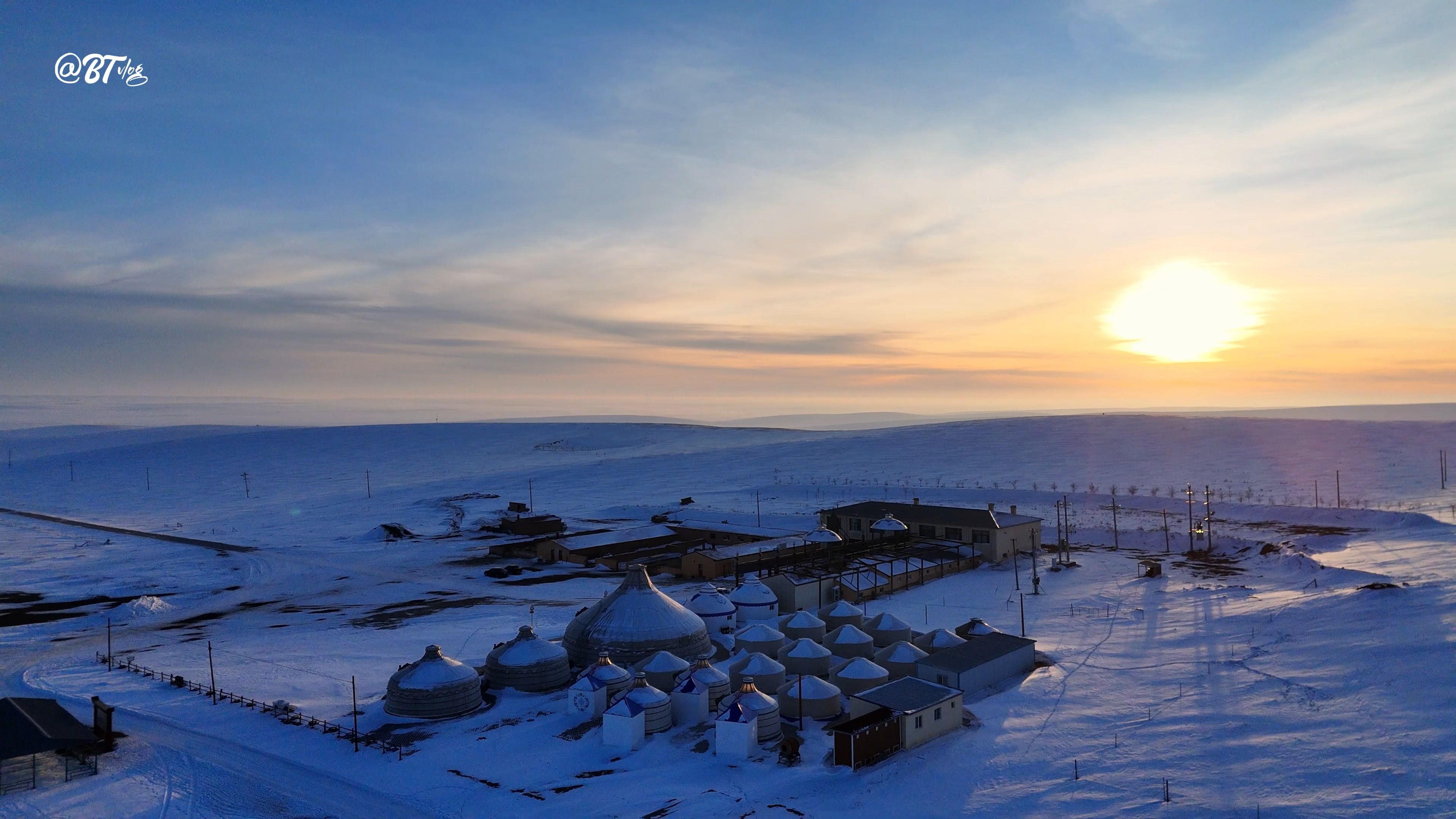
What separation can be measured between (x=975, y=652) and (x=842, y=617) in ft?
31.0

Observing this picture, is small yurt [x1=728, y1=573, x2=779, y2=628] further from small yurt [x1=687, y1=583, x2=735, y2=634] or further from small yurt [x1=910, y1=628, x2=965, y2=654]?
small yurt [x1=910, y1=628, x2=965, y2=654]

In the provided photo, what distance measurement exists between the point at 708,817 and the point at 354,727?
580 inches

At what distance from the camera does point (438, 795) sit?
88.9 ft

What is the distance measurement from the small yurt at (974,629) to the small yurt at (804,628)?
263 inches

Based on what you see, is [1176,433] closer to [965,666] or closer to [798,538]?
[798,538]

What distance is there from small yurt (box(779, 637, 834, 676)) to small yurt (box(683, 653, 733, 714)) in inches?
165

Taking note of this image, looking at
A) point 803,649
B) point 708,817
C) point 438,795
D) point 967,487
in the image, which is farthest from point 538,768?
point 967,487

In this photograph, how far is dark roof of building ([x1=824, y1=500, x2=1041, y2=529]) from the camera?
6506 centimetres

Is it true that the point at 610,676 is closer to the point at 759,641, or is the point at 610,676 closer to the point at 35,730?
the point at 759,641

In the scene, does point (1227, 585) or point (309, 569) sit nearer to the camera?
point (1227, 585)

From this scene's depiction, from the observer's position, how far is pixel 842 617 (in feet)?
148

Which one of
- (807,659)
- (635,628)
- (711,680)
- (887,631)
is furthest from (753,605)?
(711,680)

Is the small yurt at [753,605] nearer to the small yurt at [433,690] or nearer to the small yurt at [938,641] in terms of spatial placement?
the small yurt at [938,641]

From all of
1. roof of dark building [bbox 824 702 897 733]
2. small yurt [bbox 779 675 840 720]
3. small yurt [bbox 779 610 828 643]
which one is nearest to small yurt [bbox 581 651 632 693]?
small yurt [bbox 779 675 840 720]
